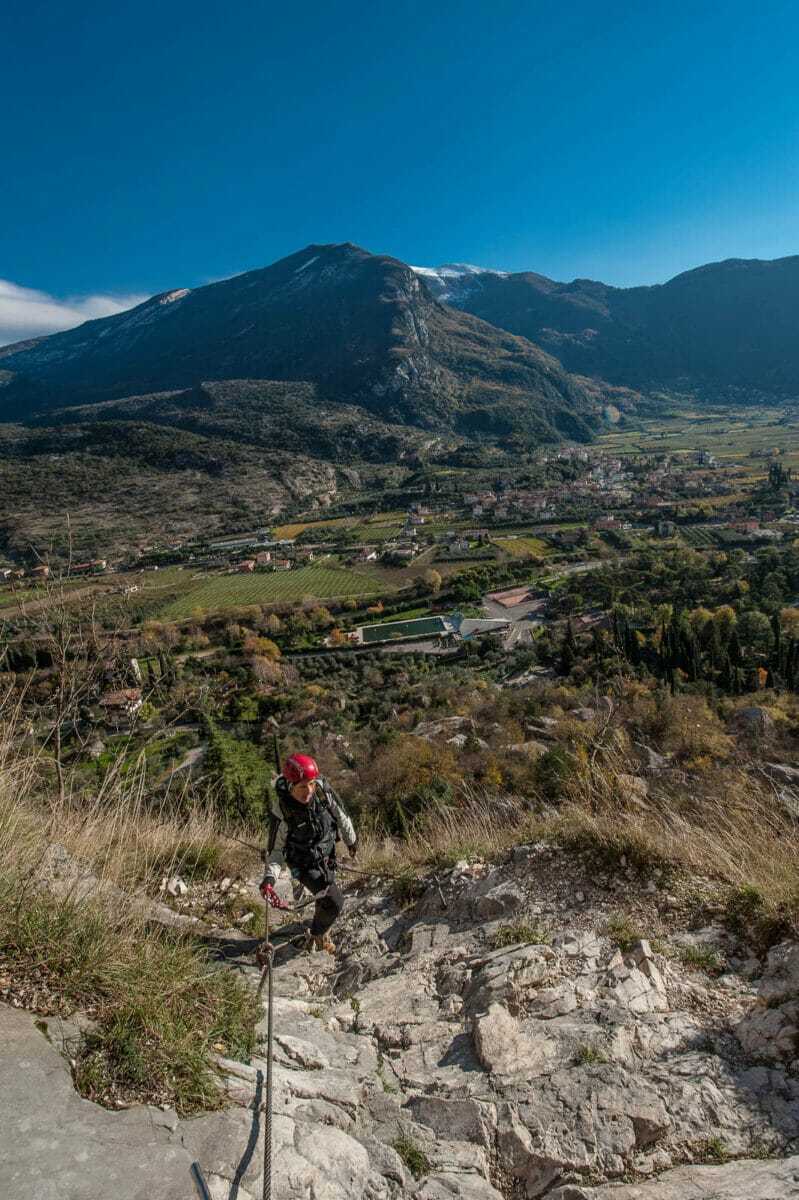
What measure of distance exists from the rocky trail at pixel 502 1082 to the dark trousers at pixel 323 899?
30cm

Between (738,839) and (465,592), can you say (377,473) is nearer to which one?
(465,592)

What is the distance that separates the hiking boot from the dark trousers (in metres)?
0.03

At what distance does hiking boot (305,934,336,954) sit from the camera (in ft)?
10.8

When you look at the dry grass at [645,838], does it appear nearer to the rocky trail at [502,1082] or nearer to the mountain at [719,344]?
the rocky trail at [502,1082]

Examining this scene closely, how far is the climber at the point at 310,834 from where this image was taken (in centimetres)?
314

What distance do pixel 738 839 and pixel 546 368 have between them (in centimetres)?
17404

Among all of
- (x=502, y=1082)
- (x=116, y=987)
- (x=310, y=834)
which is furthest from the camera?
(x=310, y=834)

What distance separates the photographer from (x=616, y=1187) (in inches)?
61.6

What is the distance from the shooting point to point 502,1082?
196 centimetres

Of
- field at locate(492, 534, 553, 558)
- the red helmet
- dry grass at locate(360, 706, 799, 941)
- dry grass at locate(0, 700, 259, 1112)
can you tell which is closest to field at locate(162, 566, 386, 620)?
field at locate(492, 534, 553, 558)

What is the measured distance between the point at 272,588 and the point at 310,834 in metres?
46.5

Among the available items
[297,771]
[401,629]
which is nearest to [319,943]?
[297,771]

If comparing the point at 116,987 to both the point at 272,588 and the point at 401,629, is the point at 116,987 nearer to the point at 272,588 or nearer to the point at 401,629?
the point at 401,629

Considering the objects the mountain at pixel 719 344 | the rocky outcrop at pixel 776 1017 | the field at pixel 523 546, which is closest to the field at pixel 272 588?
the field at pixel 523 546
